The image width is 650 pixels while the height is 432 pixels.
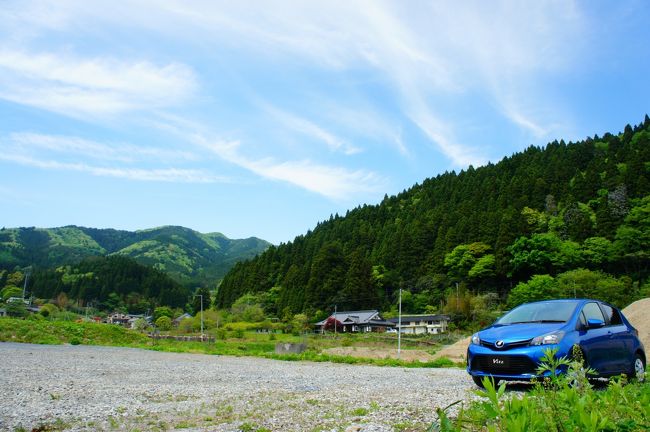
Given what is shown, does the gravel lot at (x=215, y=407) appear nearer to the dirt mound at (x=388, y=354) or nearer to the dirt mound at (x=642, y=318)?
the dirt mound at (x=642, y=318)

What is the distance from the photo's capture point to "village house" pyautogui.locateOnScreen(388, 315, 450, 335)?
68.7m

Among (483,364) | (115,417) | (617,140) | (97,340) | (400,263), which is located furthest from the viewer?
(617,140)

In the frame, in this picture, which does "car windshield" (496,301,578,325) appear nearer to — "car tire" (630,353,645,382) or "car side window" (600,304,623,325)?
"car side window" (600,304,623,325)

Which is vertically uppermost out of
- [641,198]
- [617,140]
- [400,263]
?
[617,140]

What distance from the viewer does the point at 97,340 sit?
43.0 m

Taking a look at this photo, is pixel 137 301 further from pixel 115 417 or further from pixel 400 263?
pixel 115 417

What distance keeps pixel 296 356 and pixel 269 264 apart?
287 ft

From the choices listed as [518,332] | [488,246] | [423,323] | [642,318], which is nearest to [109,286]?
[423,323]

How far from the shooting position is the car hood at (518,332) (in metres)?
6.92

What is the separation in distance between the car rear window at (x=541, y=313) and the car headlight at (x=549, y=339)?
65cm

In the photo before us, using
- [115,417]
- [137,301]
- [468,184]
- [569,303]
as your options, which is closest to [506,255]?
[468,184]

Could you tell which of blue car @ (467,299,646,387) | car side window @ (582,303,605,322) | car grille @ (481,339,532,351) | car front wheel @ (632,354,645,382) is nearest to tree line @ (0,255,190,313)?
blue car @ (467,299,646,387)

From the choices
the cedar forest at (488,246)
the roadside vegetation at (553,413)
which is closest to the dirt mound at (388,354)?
the roadside vegetation at (553,413)

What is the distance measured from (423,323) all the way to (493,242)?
725 inches
